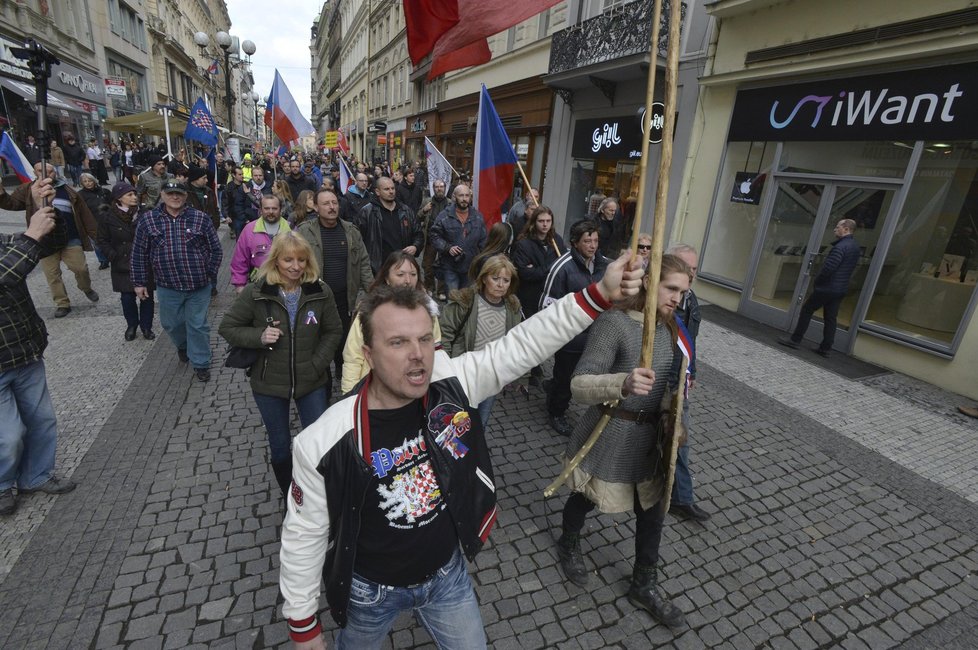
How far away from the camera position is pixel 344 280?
498cm

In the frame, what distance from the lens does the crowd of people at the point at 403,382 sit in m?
1.65

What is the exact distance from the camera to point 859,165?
24.8 feet

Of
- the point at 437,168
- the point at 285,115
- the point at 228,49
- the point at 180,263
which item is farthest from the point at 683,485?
the point at 228,49

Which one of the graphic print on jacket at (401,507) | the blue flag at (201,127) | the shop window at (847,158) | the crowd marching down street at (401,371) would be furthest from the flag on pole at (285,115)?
the graphic print on jacket at (401,507)

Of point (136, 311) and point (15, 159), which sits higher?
point (15, 159)

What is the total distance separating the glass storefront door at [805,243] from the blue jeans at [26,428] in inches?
366

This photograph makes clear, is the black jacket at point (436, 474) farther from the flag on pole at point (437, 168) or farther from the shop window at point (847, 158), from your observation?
the shop window at point (847, 158)

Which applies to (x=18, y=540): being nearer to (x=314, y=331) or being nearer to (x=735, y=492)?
(x=314, y=331)

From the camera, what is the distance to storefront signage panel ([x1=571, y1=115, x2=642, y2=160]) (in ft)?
37.8

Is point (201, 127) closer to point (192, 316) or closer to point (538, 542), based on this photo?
point (192, 316)

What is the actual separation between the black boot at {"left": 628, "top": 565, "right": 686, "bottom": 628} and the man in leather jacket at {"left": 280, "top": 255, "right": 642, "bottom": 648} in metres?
1.32

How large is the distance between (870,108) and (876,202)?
1.35 metres

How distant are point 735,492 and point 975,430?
3.58m

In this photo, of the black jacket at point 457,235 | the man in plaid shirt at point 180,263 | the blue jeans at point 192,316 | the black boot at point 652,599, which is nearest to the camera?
the black boot at point 652,599
